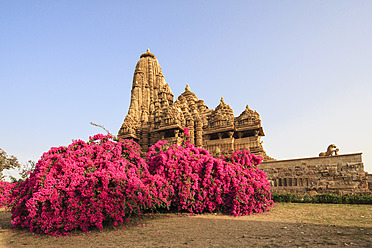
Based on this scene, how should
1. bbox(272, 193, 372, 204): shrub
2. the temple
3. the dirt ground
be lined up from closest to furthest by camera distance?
the dirt ground
bbox(272, 193, 372, 204): shrub
the temple

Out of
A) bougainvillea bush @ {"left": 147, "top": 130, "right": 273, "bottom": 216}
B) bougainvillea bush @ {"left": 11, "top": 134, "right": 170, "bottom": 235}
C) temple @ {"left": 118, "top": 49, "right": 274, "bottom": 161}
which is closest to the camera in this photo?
bougainvillea bush @ {"left": 11, "top": 134, "right": 170, "bottom": 235}

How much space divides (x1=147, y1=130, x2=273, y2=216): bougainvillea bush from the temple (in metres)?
11.9

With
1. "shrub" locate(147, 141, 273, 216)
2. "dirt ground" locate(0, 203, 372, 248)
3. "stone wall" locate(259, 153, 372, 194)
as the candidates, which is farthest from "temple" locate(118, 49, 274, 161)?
"dirt ground" locate(0, 203, 372, 248)

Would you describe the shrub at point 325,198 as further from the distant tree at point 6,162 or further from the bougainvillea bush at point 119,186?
the distant tree at point 6,162

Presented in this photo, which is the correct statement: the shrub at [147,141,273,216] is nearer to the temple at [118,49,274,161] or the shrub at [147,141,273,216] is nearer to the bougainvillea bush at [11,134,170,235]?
the bougainvillea bush at [11,134,170,235]

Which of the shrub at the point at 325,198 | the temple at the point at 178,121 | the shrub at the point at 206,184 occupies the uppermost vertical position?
the temple at the point at 178,121

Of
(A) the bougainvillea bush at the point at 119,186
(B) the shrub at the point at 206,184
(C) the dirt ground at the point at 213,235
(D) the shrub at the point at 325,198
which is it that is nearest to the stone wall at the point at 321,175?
(D) the shrub at the point at 325,198

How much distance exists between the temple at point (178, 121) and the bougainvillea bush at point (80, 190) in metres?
14.8

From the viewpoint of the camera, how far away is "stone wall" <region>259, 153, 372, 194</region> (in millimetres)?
12414

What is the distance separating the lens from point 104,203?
6.36 metres

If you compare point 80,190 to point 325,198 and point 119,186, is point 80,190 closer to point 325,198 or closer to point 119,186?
point 119,186

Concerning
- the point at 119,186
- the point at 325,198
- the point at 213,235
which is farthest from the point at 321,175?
the point at 119,186

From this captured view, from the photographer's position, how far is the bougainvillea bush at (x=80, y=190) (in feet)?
20.1

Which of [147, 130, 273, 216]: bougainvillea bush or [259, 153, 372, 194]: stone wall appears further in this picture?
[259, 153, 372, 194]: stone wall
